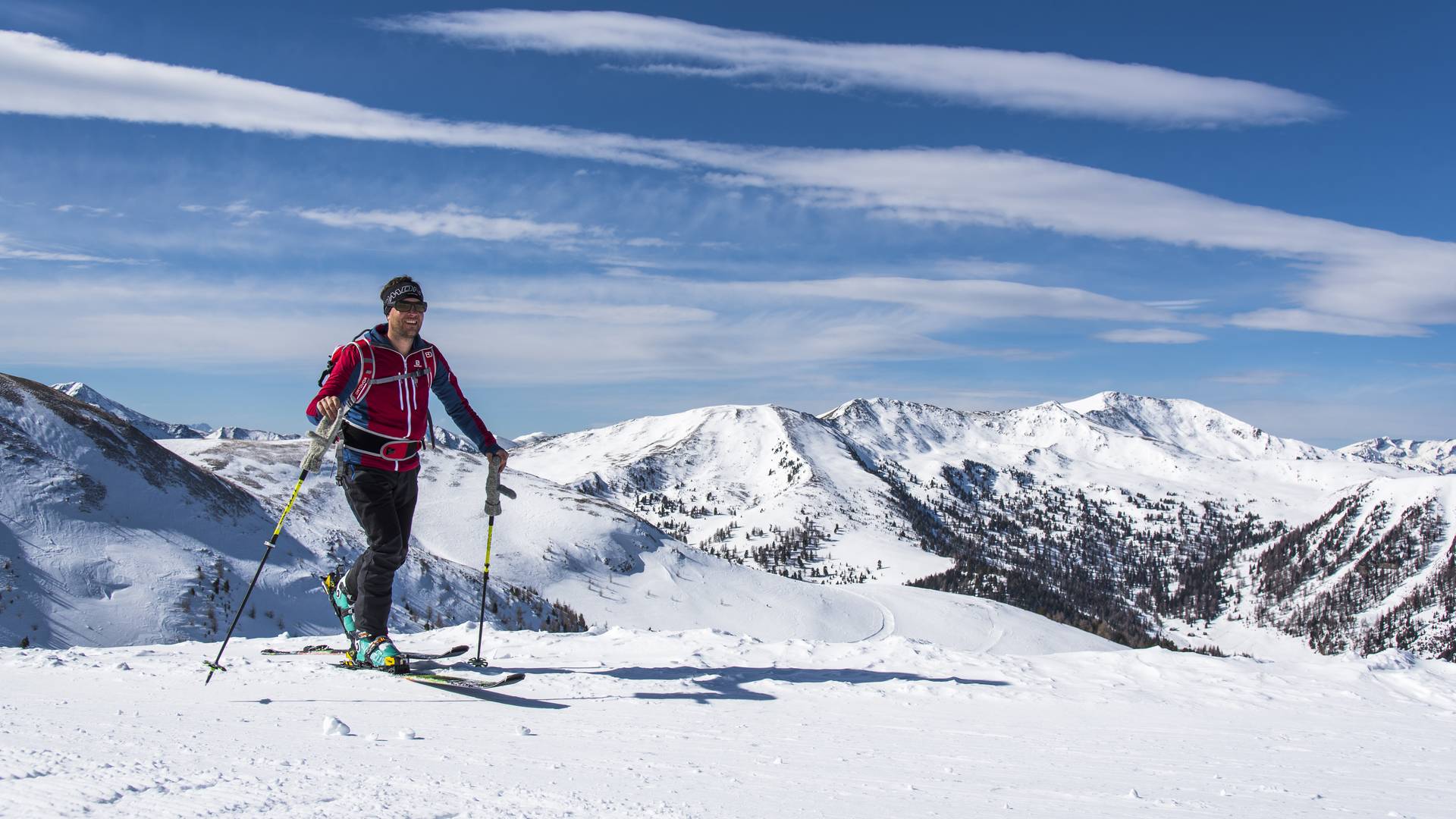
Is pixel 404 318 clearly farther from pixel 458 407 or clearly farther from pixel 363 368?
pixel 458 407

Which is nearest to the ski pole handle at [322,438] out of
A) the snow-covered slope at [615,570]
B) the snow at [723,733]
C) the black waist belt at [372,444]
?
the black waist belt at [372,444]

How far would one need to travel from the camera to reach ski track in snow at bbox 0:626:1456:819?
210 inches

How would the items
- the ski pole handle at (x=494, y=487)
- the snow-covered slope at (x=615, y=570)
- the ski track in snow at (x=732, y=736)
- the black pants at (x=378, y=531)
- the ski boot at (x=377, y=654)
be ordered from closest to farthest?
the ski track in snow at (x=732, y=736) → the black pants at (x=378, y=531) → the ski boot at (x=377, y=654) → the ski pole handle at (x=494, y=487) → the snow-covered slope at (x=615, y=570)

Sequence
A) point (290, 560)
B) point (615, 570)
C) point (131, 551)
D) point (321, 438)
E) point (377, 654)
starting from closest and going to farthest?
point (321, 438) → point (377, 654) → point (131, 551) → point (290, 560) → point (615, 570)

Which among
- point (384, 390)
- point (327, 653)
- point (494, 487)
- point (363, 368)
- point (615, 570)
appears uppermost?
point (363, 368)

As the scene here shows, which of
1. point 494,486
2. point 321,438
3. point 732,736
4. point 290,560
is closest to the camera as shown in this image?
point 732,736

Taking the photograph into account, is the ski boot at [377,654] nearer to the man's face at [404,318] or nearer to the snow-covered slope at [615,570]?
the man's face at [404,318]

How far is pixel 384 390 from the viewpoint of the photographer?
961cm

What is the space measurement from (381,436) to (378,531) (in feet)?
3.58

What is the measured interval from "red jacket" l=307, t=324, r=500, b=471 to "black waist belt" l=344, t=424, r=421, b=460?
2 cm

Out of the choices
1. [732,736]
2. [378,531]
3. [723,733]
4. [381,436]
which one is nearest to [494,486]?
[378,531]

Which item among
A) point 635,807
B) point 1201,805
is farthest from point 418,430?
point 1201,805

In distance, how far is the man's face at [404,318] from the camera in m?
9.76

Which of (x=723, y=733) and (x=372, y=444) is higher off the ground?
(x=372, y=444)
